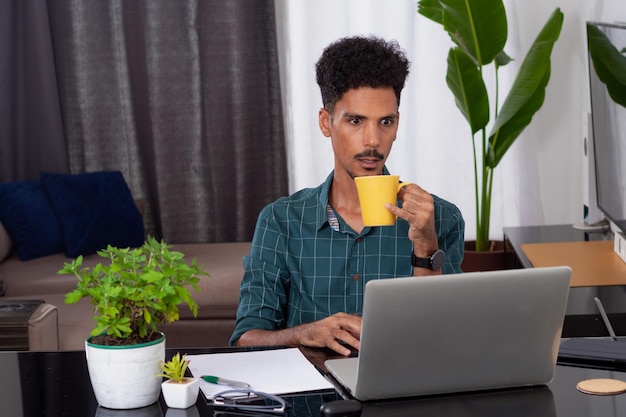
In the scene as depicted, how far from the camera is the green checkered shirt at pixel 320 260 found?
206cm

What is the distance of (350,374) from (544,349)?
306mm

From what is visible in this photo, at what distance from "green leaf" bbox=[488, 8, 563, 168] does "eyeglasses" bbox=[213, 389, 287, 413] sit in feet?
8.64

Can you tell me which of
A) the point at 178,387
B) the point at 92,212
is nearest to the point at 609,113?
the point at 178,387

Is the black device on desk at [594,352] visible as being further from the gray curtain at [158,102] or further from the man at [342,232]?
the gray curtain at [158,102]

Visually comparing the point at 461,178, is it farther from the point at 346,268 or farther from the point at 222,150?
the point at 346,268

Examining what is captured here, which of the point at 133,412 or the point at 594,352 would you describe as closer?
the point at 133,412

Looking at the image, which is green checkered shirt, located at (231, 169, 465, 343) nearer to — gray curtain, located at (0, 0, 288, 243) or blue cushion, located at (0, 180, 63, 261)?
blue cushion, located at (0, 180, 63, 261)

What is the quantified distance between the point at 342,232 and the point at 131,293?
2.55 feet

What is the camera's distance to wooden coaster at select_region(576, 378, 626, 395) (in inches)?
56.7

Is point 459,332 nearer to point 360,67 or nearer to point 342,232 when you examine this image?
point 342,232

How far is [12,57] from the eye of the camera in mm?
4738

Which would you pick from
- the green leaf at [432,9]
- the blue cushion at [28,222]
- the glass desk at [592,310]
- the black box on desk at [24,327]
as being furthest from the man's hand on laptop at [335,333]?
the blue cushion at [28,222]

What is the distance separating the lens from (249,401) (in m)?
1.43

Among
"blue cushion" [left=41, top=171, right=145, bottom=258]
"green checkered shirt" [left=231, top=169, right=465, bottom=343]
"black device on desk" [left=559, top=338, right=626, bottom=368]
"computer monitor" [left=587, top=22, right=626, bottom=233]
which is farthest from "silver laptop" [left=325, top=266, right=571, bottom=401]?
"blue cushion" [left=41, top=171, right=145, bottom=258]
